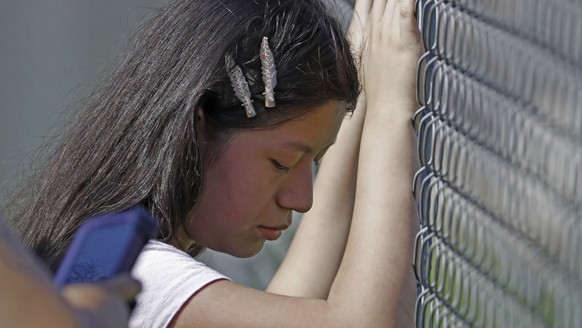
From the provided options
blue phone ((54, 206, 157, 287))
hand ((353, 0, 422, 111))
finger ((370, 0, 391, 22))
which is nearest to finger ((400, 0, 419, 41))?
hand ((353, 0, 422, 111))

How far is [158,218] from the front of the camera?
196cm

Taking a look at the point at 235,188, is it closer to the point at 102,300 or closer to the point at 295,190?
the point at 295,190

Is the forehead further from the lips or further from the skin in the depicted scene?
A: the skin

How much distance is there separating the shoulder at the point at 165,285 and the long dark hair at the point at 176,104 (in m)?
0.11

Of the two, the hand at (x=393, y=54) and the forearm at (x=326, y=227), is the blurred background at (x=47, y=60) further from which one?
the hand at (x=393, y=54)

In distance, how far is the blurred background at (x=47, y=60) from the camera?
3.48 m

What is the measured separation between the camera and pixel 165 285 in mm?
1862

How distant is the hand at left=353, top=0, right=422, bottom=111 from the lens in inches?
82.3

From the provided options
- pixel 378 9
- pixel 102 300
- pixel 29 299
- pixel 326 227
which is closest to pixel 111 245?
pixel 102 300

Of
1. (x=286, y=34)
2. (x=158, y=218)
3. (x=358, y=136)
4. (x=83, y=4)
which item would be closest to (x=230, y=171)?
(x=158, y=218)

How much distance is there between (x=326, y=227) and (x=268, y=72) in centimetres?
53

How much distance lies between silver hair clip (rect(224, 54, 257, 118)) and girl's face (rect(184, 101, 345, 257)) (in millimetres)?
43

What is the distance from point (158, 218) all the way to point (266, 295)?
237 mm

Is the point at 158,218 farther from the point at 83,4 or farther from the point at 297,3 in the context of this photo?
the point at 83,4
